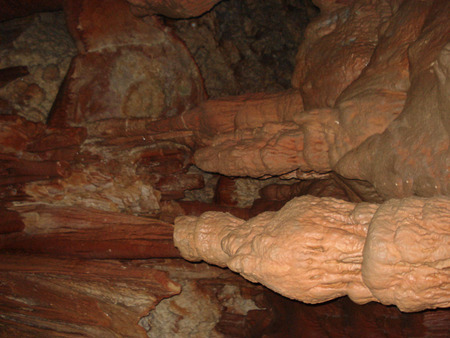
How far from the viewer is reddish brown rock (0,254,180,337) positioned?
9.95ft

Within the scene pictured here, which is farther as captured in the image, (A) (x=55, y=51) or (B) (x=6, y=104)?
(A) (x=55, y=51)

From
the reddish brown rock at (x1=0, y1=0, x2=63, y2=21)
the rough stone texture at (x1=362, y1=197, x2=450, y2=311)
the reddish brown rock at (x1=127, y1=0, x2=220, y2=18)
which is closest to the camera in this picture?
the rough stone texture at (x1=362, y1=197, x2=450, y2=311)

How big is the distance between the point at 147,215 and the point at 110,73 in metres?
1.88

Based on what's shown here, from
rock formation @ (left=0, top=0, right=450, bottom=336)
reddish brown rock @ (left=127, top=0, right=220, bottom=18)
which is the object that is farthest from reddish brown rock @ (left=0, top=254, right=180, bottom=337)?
reddish brown rock @ (left=127, top=0, right=220, bottom=18)

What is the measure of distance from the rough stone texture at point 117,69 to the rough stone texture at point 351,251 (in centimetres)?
280

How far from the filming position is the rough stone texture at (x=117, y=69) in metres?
4.15

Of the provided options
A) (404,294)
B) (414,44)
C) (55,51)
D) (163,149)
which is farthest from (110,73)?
(404,294)

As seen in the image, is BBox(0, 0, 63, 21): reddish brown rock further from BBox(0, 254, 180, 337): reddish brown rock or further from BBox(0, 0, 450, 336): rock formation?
BBox(0, 254, 180, 337): reddish brown rock

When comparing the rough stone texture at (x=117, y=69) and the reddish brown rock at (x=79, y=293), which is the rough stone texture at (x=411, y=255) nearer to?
the reddish brown rock at (x=79, y=293)

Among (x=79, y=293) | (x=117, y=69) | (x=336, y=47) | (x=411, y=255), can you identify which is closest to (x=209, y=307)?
(x=79, y=293)

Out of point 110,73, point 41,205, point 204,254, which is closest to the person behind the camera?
point 204,254

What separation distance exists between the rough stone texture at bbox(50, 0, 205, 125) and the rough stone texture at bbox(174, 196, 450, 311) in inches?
110

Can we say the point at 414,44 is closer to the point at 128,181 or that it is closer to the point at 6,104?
the point at 128,181

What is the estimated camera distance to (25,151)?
12.0 ft
